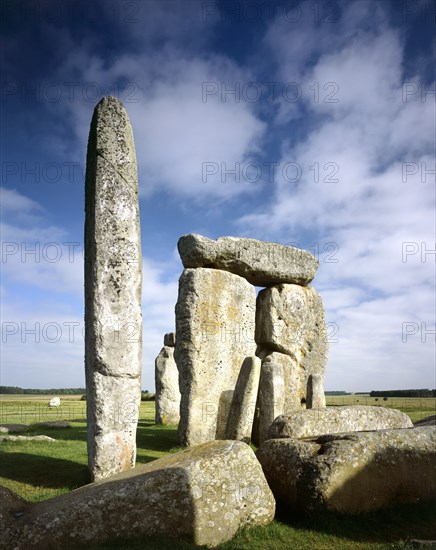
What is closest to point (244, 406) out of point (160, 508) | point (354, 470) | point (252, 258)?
point (354, 470)

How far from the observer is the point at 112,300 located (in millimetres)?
6871

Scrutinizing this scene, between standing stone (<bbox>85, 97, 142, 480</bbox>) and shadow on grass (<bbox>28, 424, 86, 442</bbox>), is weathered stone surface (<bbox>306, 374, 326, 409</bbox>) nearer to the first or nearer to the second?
shadow on grass (<bbox>28, 424, 86, 442</bbox>)

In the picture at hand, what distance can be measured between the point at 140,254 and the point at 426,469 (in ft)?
15.3

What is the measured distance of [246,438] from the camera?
9.02m

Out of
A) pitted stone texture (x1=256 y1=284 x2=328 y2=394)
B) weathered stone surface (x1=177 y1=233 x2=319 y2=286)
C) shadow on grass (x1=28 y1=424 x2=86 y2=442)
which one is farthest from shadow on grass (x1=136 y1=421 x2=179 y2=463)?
weathered stone surface (x1=177 y1=233 x2=319 y2=286)

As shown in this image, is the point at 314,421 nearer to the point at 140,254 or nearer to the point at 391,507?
the point at 391,507

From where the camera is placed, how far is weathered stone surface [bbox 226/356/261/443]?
29.7 ft

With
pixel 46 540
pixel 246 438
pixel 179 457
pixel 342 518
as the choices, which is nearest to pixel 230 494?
pixel 179 457

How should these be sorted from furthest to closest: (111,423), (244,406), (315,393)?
(315,393)
(244,406)
(111,423)

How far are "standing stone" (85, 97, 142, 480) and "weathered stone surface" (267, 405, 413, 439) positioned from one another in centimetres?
216

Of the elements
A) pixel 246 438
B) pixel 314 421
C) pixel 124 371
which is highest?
pixel 124 371

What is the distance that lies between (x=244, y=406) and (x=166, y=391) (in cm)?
838

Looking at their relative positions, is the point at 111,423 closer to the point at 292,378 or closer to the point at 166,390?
the point at 292,378

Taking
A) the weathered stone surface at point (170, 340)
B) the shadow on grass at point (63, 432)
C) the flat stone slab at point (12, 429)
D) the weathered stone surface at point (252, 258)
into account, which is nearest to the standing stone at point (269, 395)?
the weathered stone surface at point (252, 258)
